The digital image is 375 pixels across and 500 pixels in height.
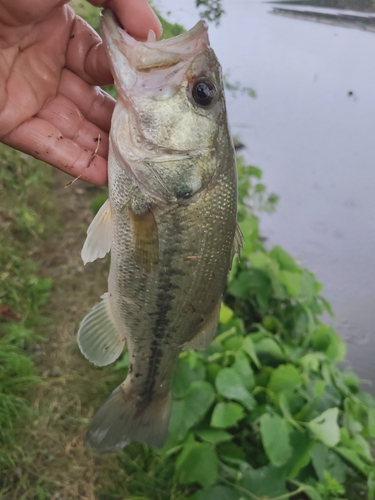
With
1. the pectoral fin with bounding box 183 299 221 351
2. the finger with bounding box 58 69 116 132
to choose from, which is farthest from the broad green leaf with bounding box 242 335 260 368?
the finger with bounding box 58 69 116 132

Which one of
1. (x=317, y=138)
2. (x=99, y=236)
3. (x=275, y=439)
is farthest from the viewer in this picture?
(x=317, y=138)

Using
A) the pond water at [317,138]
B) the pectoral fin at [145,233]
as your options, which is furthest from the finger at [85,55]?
the pond water at [317,138]

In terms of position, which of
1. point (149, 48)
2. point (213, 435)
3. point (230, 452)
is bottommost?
point (230, 452)

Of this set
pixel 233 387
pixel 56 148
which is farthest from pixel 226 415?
pixel 56 148

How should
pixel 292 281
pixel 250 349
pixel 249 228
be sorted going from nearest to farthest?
pixel 250 349 → pixel 292 281 → pixel 249 228

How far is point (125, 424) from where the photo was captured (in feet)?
4.89

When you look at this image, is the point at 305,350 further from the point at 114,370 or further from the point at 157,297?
the point at 157,297

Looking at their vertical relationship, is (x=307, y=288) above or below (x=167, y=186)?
below

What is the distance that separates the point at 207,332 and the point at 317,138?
2.77m

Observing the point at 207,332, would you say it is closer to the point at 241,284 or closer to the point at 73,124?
the point at 73,124

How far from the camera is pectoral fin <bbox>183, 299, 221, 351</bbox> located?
1399mm

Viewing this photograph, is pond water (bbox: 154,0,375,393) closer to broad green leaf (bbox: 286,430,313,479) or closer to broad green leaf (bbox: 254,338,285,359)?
broad green leaf (bbox: 254,338,285,359)

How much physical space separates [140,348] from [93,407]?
0.96 meters

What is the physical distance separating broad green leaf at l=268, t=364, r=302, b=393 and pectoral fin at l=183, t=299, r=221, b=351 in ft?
2.21
